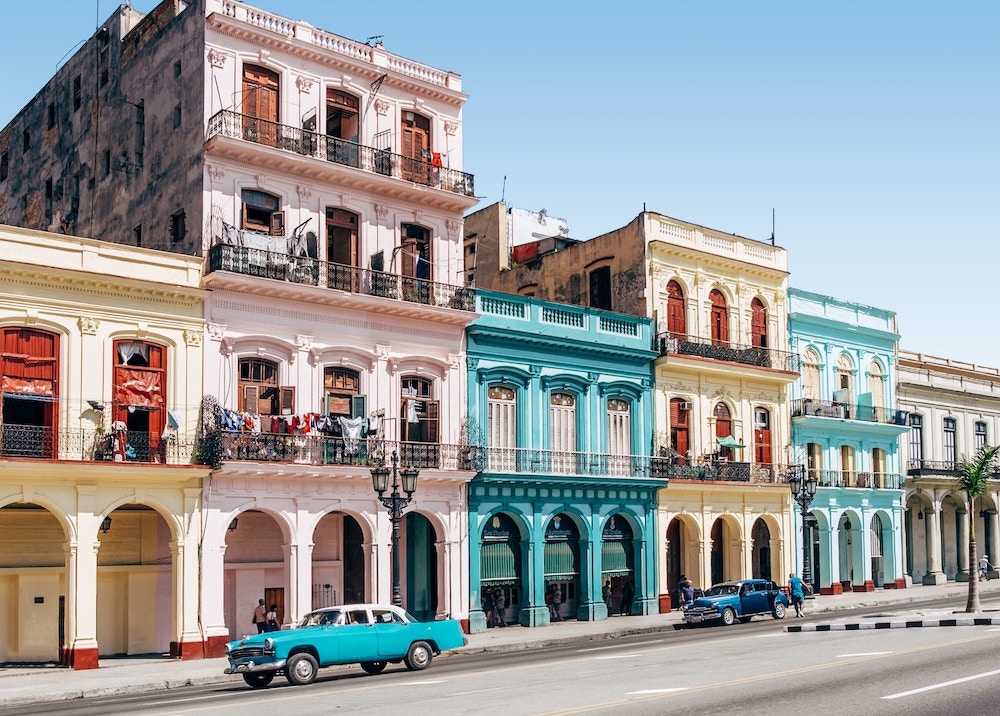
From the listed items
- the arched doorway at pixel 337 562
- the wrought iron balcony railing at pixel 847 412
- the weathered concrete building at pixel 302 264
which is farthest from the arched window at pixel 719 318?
the arched doorway at pixel 337 562

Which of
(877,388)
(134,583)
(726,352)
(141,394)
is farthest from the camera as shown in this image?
(877,388)

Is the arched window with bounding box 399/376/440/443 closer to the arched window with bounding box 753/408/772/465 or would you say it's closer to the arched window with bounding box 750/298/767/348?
the arched window with bounding box 753/408/772/465

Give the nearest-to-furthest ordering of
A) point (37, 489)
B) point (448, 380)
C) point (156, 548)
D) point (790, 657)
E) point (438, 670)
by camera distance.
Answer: point (790, 657)
point (438, 670)
point (37, 489)
point (156, 548)
point (448, 380)

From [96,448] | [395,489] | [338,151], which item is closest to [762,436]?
[338,151]

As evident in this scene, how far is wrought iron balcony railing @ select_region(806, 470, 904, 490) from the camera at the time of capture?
50.0 meters

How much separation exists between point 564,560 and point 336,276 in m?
12.5

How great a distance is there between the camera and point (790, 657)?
21.9m

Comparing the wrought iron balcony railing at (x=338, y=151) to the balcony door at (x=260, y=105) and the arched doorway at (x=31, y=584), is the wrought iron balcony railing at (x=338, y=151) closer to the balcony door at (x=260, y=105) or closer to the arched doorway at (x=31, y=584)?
the balcony door at (x=260, y=105)

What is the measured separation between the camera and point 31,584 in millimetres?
30594

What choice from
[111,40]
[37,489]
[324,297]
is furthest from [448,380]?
[111,40]

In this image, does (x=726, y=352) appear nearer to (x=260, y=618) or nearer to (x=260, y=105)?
(x=260, y=105)

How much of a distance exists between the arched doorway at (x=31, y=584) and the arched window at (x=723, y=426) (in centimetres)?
2401

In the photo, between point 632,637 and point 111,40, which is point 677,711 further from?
point 111,40

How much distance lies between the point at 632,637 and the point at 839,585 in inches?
772
